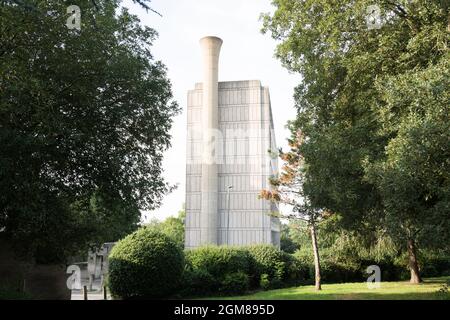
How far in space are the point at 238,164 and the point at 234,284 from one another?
35.7m

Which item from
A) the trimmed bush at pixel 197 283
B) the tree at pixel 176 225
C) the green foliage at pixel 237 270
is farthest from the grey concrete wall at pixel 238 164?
the trimmed bush at pixel 197 283

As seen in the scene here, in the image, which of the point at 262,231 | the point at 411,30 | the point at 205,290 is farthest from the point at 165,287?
→ the point at 262,231

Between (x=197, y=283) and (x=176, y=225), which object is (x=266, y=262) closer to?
(x=197, y=283)

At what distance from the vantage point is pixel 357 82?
14.3 m

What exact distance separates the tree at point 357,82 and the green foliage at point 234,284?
32.7 feet

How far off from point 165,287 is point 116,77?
1104 centimetres

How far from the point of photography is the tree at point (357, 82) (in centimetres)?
1205

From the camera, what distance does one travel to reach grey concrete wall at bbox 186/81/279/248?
5631 centimetres

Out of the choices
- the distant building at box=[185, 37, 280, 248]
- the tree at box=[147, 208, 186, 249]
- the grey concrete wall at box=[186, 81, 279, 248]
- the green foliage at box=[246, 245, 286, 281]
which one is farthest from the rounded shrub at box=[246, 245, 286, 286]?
the tree at box=[147, 208, 186, 249]

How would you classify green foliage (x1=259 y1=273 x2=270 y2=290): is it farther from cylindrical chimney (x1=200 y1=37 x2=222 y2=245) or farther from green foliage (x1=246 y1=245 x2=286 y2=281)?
cylindrical chimney (x1=200 y1=37 x2=222 y2=245)

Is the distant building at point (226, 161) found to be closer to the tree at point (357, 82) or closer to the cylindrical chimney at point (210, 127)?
the cylindrical chimney at point (210, 127)

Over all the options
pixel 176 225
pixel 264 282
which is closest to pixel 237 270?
pixel 264 282

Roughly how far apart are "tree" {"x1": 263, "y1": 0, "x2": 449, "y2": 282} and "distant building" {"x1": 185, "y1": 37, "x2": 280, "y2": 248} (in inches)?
1532

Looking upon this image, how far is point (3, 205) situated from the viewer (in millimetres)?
12195
